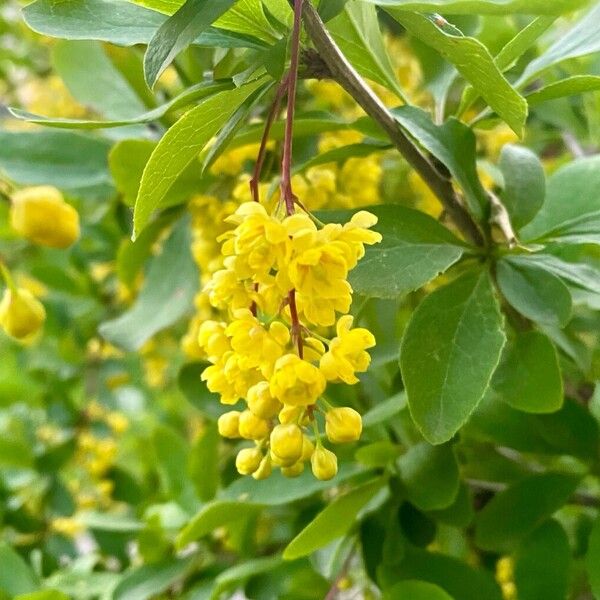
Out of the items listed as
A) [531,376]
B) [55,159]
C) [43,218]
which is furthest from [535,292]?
[55,159]

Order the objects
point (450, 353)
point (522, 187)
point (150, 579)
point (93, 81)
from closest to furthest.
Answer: point (450, 353)
point (522, 187)
point (150, 579)
point (93, 81)

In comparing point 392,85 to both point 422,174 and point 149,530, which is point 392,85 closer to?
point 422,174

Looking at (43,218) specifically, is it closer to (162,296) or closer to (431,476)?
(162,296)

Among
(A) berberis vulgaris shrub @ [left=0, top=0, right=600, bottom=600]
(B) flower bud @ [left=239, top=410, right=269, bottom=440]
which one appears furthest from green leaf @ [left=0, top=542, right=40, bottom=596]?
(B) flower bud @ [left=239, top=410, right=269, bottom=440]

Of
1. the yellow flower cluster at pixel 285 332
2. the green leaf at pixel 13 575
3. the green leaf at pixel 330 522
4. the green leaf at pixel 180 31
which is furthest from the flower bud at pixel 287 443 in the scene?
the green leaf at pixel 13 575

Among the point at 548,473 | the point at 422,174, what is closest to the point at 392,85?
the point at 422,174

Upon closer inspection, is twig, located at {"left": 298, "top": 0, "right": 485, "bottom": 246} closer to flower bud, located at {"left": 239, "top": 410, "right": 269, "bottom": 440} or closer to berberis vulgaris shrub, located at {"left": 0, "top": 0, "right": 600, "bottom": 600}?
berberis vulgaris shrub, located at {"left": 0, "top": 0, "right": 600, "bottom": 600}
